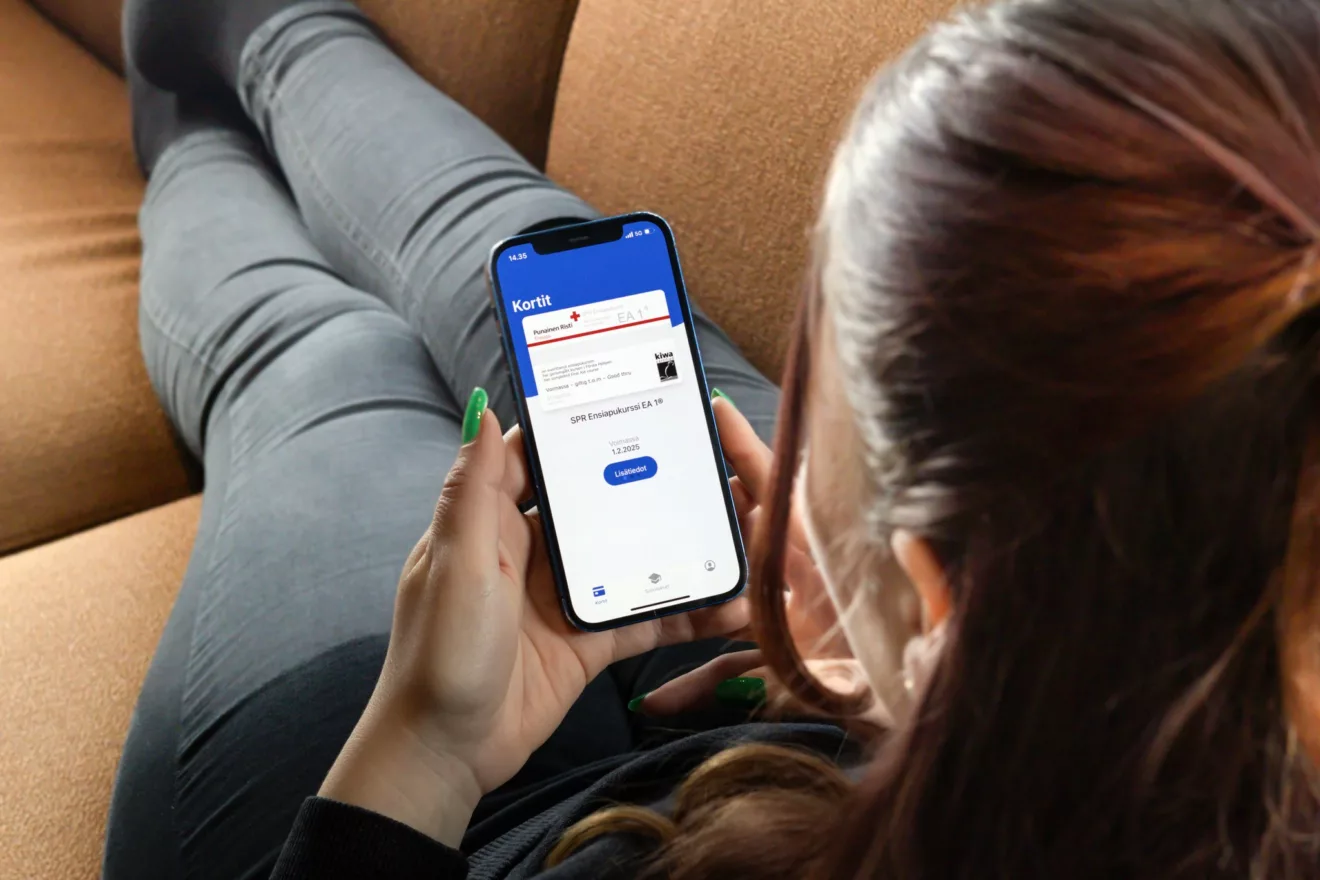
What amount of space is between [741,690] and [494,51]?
68 cm

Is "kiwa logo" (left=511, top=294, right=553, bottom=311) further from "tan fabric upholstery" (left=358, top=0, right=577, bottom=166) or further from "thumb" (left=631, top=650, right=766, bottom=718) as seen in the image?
"tan fabric upholstery" (left=358, top=0, right=577, bottom=166)

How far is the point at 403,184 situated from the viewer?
33.7 inches

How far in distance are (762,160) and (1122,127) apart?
52 cm

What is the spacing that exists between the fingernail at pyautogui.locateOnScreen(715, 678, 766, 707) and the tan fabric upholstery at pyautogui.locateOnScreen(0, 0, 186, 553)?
0.56 metres

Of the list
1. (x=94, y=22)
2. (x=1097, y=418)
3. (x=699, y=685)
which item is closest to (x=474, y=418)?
(x=699, y=685)

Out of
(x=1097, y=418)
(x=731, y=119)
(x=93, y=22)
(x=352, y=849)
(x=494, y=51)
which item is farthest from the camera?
(x=93, y=22)

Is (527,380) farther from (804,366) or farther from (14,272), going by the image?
(14,272)

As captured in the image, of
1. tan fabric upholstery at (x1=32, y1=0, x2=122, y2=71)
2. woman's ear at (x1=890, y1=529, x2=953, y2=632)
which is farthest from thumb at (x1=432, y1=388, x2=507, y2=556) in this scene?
tan fabric upholstery at (x1=32, y1=0, x2=122, y2=71)

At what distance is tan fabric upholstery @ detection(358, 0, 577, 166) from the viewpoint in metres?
0.94

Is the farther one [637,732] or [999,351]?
[637,732]

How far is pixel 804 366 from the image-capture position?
37 centimetres

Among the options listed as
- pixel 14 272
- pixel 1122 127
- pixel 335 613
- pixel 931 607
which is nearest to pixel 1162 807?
pixel 931 607

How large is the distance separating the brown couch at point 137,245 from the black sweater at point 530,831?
0.79ft

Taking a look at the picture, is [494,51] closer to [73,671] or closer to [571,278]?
[571,278]
